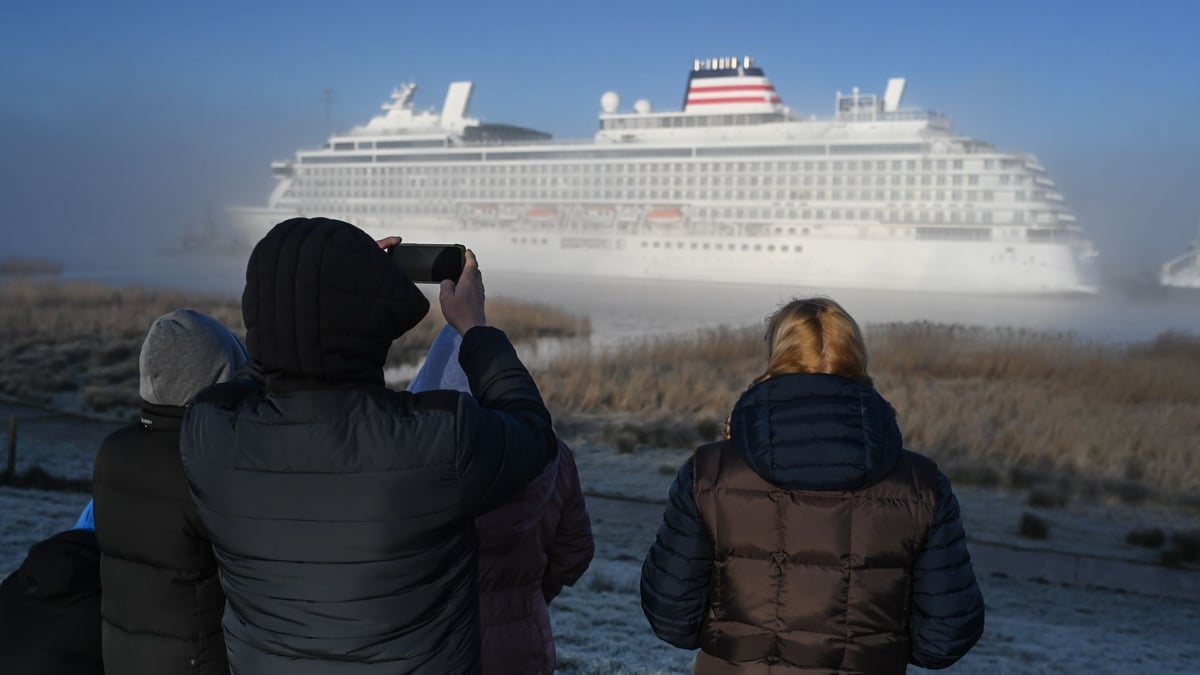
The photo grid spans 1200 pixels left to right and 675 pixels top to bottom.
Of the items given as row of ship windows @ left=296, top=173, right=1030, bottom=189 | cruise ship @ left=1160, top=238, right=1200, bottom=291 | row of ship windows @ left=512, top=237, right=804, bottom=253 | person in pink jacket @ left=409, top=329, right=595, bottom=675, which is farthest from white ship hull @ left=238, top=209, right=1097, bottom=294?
person in pink jacket @ left=409, top=329, right=595, bottom=675

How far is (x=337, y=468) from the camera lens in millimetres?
1611

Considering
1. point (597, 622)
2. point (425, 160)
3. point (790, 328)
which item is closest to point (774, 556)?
point (790, 328)

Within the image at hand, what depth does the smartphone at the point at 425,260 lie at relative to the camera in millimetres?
1846

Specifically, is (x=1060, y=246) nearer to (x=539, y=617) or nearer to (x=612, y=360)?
(x=612, y=360)

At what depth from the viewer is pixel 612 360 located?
17531mm

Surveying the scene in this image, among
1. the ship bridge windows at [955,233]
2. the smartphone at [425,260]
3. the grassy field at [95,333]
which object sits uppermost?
the ship bridge windows at [955,233]

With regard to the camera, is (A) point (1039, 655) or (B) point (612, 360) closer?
(A) point (1039, 655)

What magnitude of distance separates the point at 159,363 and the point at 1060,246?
4732 centimetres

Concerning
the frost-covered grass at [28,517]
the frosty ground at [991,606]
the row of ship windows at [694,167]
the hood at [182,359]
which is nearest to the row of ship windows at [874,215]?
the row of ship windows at [694,167]

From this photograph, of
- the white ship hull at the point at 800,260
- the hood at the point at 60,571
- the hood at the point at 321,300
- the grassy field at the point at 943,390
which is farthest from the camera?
the white ship hull at the point at 800,260

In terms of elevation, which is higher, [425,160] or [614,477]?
[425,160]

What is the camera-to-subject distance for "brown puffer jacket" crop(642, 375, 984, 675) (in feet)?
6.10

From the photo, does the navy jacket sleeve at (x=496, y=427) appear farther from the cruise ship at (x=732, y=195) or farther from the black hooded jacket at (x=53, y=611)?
the cruise ship at (x=732, y=195)

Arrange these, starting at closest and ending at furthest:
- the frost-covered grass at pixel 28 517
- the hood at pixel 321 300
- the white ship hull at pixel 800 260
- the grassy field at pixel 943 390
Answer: the hood at pixel 321 300, the frost-covered grass at pixel 28 517, the grassy field at pixel 943 390, the white ship hull at pixel 800 260
